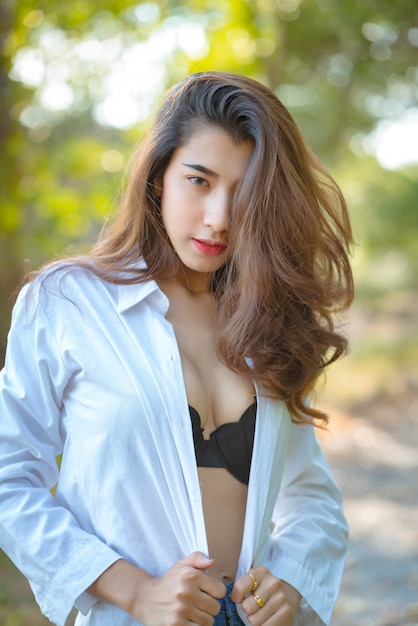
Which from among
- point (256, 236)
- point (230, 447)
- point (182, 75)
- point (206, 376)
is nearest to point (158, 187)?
point (256, 236)

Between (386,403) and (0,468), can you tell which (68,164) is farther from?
(386,403)

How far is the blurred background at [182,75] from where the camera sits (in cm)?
405

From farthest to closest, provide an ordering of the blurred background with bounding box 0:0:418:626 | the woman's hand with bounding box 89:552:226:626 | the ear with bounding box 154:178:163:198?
the blurred background with bounding box 0:0:418:626 < the ear with bounding box 154:178:163:198 < the woman's hand with bounding box 89:552:226:626

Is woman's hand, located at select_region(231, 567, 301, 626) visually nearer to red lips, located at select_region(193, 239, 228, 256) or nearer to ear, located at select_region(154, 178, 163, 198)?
red lips, located at select_region(193, 239, 228, 256)

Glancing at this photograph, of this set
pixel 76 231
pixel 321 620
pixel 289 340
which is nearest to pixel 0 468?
pixel 289 340

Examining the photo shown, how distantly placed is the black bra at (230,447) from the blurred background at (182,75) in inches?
22.1

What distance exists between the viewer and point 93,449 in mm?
1638

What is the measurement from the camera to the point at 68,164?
13.8 ft

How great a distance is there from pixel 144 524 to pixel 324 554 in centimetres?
59

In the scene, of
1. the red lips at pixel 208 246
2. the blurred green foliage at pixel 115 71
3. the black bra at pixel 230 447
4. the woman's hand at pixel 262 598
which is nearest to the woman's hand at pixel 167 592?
the woman's hand at pixel 262 598

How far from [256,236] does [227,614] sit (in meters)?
0.89

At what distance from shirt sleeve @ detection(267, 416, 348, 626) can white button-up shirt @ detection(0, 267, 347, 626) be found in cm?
19

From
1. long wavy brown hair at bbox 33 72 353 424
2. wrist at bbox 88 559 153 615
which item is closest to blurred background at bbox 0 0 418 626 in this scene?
long wavy brown hair at bbox 33 72 353 424

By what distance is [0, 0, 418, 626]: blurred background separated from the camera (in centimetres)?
405
